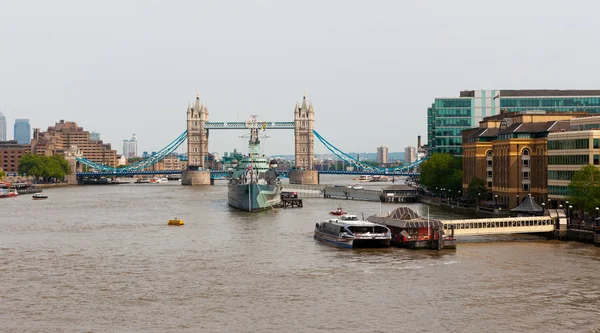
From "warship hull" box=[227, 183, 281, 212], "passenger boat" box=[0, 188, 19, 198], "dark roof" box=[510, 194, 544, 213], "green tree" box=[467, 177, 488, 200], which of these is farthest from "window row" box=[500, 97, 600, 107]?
"passenger boat" box=[0, 188, 19, 198]

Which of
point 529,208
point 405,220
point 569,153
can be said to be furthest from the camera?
point 569,153

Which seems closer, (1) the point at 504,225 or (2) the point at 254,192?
(1) the point at 504,225

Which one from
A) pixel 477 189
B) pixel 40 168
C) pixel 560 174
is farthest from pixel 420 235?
pixel 40 168

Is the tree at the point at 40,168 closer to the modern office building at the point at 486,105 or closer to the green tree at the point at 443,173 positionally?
the modern office building at the point at 486,105

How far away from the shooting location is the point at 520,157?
7844 cm

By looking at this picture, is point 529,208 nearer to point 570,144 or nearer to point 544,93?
point 570,144

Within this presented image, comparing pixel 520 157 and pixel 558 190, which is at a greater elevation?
pixel 520 157

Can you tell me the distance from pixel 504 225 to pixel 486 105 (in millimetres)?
74380

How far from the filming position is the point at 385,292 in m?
41.3

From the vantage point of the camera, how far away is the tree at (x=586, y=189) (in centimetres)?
5981

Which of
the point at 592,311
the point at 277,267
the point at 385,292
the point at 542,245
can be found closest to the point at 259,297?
the point at 385,292

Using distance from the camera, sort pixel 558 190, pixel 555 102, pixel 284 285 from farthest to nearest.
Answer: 1. pixel 555 102
2. pixel 558 190
3. pixel 284 285

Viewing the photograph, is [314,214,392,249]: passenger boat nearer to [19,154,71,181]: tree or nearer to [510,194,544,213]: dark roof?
[510,194,544,213]: dark roof

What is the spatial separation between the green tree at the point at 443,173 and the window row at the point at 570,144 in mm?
30573
